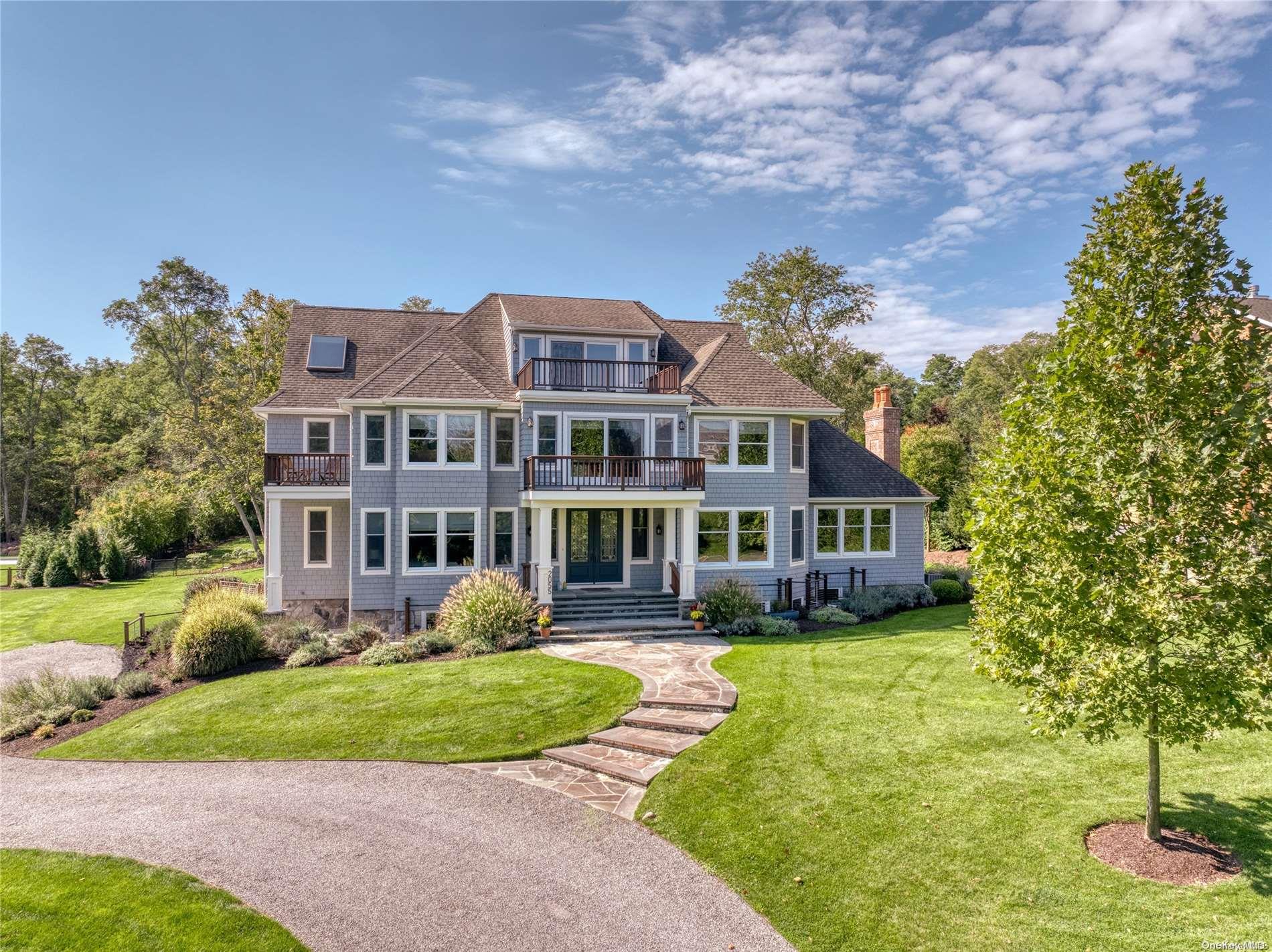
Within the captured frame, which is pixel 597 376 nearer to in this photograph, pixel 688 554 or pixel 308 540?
pixel 688 554

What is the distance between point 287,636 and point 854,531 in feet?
56.3

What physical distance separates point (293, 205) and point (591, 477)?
35.0ft

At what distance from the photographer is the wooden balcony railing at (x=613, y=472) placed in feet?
58.6

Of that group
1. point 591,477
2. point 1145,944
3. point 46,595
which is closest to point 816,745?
point 1145,944

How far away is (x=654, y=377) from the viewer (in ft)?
63.5

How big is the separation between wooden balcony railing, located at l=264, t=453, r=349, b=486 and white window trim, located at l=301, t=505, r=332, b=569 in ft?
4.33

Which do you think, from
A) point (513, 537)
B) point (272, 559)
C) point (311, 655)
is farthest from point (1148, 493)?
point (272, 559)

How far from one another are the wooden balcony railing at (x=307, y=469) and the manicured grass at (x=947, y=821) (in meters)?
13.7

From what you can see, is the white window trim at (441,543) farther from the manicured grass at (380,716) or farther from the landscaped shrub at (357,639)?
the manicured grass at (380,716)

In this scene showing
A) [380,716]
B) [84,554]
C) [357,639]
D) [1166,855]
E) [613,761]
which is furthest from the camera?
[84,554]

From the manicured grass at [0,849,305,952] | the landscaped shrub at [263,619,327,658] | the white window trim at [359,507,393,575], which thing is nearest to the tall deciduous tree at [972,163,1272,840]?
the manicured grass at [0,849,305,952]

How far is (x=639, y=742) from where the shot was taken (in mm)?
10000

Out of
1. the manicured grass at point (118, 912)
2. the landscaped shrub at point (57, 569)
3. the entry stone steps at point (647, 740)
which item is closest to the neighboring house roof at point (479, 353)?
the entry stone steps at point (647, 740)

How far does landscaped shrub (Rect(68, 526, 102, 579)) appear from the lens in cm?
3003
